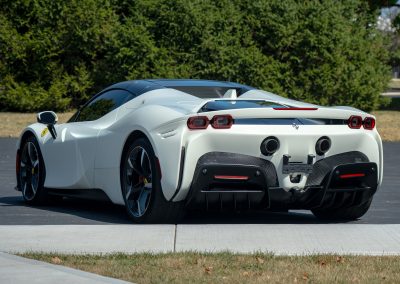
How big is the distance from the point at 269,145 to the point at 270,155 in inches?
3.5

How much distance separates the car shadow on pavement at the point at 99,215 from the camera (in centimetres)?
1033

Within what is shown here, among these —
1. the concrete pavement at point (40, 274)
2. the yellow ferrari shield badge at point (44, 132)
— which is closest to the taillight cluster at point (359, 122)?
the yellow ferrari shield badge at point (44, 132)

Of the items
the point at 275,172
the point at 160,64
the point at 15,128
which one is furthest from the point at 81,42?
the point at 275,172

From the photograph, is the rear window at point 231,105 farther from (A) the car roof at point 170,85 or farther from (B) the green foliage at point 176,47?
(B) the green foliage at point 176,47

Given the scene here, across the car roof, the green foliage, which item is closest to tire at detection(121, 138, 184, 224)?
the car roof

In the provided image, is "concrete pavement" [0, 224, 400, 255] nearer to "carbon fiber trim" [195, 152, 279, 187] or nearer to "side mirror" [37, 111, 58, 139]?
"carbon fiber trim" [195, 152, 279, 187]

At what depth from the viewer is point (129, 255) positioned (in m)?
7.79

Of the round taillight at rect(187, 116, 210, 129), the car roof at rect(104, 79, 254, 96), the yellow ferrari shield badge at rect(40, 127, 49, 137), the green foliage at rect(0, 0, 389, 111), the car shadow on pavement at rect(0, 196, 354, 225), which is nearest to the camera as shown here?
the round taillight at rect(187, 116, 210, 129)

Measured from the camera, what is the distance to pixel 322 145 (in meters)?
9.65

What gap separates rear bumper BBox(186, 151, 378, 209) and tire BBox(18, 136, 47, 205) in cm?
243

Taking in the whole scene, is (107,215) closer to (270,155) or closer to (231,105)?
(231,105)

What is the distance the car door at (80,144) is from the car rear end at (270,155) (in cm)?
150

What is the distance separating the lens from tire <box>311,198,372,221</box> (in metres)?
10.5

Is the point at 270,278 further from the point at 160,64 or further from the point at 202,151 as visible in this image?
the point at 160,64
